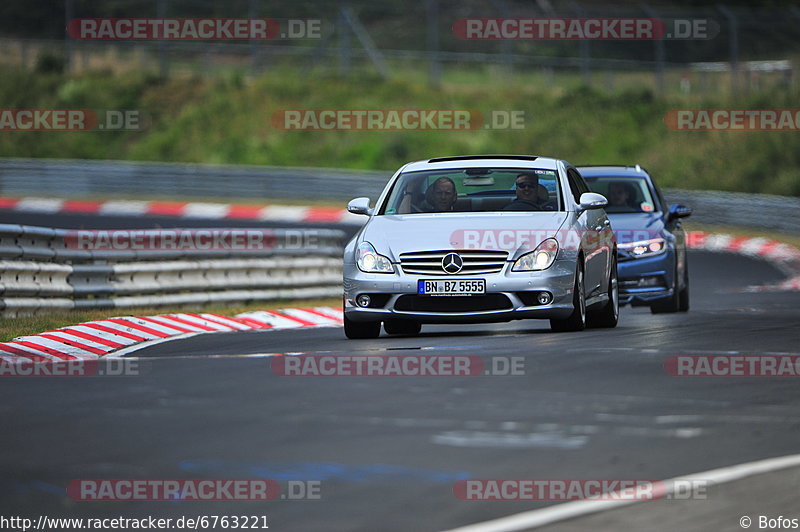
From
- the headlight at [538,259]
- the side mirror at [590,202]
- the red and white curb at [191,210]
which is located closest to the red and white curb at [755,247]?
the red and white curb at [191,210]

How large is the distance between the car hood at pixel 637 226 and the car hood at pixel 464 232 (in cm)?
419

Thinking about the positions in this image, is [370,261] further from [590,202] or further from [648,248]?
[648,248]

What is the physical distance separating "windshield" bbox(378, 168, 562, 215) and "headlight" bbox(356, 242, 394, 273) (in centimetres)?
85

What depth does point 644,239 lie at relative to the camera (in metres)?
17.2

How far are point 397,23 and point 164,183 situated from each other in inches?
674

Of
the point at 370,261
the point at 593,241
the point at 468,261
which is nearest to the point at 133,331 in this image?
the point at 370,261

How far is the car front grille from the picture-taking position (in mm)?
12562

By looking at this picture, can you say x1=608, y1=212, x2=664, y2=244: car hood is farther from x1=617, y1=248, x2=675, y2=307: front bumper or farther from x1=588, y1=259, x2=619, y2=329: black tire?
x1=588, y1=259, x2=619, y2=329: black tire

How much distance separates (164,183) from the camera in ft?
140

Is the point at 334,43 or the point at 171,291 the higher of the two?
the point at 334,43

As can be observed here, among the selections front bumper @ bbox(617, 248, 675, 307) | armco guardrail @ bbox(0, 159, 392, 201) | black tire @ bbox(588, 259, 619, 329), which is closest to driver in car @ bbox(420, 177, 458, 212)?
black tire @ bbox(588, 259, 619, 329)

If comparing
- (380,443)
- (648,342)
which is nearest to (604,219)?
(648,342)

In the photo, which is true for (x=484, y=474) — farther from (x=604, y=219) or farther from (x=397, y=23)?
(x=397, y=23)

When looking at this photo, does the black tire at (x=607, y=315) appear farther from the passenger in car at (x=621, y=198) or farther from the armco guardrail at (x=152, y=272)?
the armco guardrail at (x=152, y=272)
